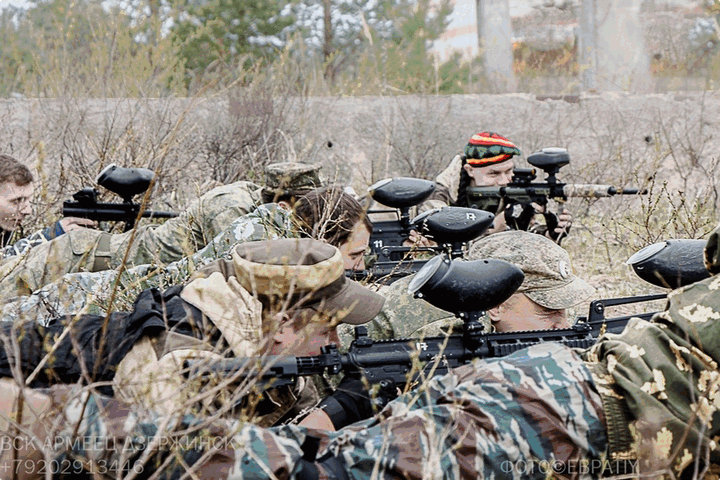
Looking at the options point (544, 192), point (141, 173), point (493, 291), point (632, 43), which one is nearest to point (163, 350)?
point (493, 291)

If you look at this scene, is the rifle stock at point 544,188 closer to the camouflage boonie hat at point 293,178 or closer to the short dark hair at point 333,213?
the camouflage boonie hat at point 293,178

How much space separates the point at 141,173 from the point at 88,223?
552mm

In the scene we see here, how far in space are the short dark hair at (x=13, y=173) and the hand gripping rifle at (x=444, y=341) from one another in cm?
329

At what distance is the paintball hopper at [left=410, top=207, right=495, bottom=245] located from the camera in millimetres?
3949

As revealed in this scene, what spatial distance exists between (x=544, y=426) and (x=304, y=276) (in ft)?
3.14

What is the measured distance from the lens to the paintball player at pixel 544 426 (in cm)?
241

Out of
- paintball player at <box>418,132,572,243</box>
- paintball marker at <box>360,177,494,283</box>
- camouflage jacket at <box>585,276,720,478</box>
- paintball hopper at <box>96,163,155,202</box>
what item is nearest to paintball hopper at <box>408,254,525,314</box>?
camouflage jacket at <box>585,276,720,478</box>

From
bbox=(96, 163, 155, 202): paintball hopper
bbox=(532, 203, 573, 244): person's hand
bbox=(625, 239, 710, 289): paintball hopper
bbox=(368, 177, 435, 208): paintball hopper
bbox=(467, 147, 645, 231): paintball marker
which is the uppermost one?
bbox=(625, 239, 710, 289): paintball hopper

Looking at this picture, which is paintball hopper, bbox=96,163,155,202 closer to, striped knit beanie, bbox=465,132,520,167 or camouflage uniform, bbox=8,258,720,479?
striped knit beanie, bbox=465,132,520,167

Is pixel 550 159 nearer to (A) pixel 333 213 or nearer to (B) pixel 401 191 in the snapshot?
(B) pixel 401 191

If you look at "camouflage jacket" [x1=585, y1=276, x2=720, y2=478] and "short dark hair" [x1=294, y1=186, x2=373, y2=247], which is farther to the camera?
"short dark hair" [x1=294, y1=186, x2=373, y2=247]

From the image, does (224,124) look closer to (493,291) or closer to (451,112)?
(451,112)

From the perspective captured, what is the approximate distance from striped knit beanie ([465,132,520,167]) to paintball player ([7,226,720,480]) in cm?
475

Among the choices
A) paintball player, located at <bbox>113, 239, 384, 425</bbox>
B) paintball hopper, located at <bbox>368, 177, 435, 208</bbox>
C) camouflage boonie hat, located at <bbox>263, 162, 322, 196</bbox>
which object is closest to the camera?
paintball player, located at <bbox>113, 239, 384, 425</bbox>
